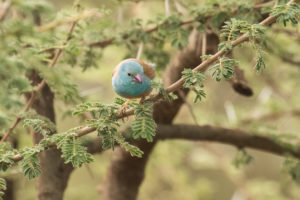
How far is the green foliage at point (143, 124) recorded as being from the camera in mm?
1050

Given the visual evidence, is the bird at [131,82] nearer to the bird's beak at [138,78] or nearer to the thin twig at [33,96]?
the bird's beak at [138,78]

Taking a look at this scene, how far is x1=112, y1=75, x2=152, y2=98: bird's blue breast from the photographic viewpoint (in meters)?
1.19

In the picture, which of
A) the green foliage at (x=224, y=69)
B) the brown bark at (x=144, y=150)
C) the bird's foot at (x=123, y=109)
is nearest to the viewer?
the green foliage at (x=224, y=69)

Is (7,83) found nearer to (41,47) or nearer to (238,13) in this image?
(41,47)

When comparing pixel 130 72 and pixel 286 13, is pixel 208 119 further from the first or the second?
pixel 286 13

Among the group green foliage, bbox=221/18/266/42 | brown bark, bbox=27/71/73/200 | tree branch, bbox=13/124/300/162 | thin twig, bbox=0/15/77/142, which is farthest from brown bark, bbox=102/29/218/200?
green foliage, bbox=221/18/266/42

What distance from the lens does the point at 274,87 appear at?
2.89 metres

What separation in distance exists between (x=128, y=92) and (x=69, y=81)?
307 mm

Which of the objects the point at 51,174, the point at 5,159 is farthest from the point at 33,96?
the point at 5,159

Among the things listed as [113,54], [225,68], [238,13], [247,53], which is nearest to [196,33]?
[238,13]

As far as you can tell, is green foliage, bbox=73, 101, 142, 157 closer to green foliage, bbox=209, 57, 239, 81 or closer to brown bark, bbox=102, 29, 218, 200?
green foliage, bbox=209, 57, 239, 81

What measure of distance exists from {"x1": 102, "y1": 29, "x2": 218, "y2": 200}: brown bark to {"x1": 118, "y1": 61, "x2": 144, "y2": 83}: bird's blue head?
0.52 metres

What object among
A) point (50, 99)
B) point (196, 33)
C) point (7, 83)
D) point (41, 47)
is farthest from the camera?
point (196, 33)

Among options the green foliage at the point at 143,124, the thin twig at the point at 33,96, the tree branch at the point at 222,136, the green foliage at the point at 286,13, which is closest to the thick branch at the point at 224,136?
the tree branch at the point at 222,136
